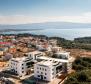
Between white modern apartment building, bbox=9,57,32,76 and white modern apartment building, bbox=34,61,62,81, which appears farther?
white modern apartment building, bbox=9,57,32,76

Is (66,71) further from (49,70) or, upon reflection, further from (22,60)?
(22,60)

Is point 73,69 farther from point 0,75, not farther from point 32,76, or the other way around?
point 0,75

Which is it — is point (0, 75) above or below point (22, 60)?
below

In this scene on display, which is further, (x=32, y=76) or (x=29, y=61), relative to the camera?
(x=29, y=61)

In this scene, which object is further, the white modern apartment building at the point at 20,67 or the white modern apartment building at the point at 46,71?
the white modern apartment building at the point at 20,67

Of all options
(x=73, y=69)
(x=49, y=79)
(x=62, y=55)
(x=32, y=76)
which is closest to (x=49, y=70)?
(x=49, y=79)

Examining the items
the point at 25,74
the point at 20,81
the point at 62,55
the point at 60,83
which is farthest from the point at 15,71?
the point at 62,55

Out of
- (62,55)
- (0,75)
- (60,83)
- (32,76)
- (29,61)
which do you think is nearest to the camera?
(60,83)

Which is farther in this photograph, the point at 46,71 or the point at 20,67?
the point at 20,67

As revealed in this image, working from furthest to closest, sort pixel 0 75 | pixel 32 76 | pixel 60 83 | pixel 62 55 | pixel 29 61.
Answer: pixel 62 55 → pixel 29 61 → pixel 0 75 → pixel 32 76 → pixel 60 83
